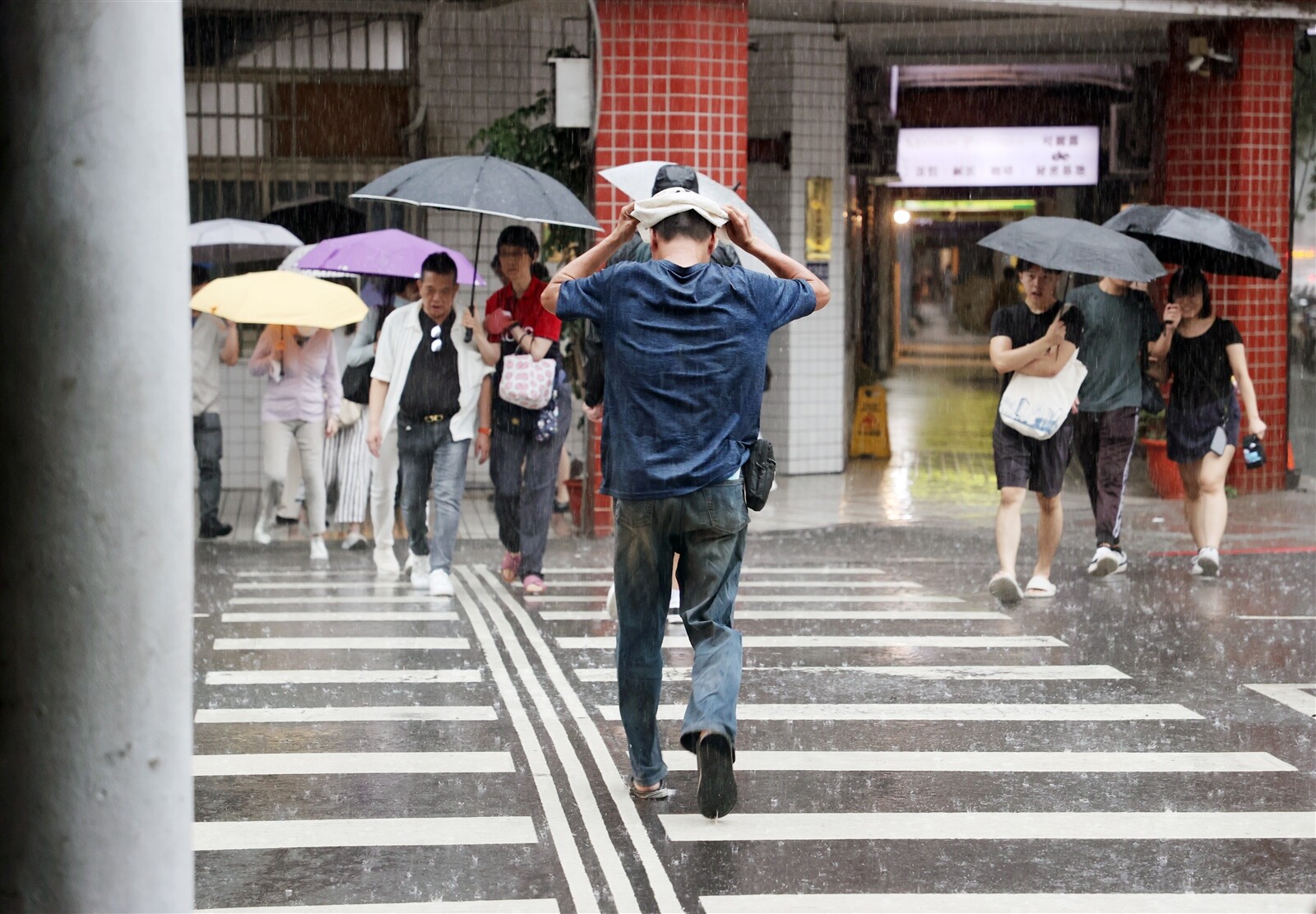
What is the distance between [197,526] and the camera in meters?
12.3

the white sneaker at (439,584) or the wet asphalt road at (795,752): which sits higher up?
the white sneaker at (439,584)

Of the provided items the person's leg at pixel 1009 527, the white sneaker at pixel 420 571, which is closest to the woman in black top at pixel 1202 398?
the person's leg at pixel 1009 527

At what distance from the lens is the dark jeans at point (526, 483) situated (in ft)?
31.3

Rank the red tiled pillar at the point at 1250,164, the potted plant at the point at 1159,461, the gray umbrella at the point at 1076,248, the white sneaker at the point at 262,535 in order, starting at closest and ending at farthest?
the gray umbrella at the point at 1076,248, the white sneaker at the point at 262,535, the potted plant at the point at 1159,461, the red tiled pillar at the point at 1250,164

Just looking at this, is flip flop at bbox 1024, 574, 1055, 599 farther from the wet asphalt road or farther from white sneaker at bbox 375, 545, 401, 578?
white sneaker at bbox 375, 545, 401, 578

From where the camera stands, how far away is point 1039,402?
30.6ft

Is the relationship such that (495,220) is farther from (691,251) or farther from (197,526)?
(691,251)

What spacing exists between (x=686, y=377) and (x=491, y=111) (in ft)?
31.6

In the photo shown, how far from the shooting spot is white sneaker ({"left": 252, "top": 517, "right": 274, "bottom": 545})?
11781 millimetres

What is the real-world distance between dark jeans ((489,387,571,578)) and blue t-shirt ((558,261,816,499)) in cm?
409

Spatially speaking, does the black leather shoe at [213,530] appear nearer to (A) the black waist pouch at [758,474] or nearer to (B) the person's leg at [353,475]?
(B) the person's leg at [353,475]

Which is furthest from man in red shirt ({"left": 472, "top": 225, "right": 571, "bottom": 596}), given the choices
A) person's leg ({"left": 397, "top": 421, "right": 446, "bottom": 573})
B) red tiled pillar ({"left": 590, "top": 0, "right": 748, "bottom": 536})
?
red tiled pillar ({"left": 590, "top": 0, "right": 748, "bottom": 536})

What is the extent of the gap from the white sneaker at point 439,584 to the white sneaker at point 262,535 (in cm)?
254

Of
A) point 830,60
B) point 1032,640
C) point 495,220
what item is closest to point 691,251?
point 1032,640
